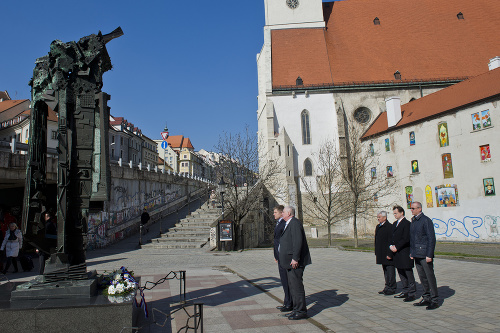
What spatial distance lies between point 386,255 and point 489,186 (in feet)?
66.9

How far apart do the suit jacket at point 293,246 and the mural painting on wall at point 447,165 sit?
23965 mm

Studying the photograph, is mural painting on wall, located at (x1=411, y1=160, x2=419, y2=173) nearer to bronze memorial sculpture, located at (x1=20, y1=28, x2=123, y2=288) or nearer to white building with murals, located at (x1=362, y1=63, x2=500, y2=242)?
white building with murals, located at (x1=362, y1=63, x2=500, y2=242)

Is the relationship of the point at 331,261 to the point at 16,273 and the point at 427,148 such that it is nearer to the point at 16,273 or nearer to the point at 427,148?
the point at 16,273

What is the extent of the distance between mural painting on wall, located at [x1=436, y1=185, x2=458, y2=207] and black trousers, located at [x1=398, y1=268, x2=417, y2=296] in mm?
21750

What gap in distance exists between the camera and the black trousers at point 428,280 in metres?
6.03

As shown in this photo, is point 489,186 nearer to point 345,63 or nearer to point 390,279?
point 390,279

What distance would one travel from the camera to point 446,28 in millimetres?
41031

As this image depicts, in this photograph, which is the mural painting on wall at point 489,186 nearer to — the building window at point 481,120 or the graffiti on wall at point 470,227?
the graffiti on wall at point 470,227

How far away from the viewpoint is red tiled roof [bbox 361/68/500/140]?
2448cm

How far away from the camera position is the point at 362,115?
3759 cm

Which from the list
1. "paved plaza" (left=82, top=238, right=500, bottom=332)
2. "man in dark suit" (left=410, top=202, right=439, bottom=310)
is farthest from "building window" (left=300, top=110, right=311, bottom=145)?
"man in dark suit" (left=410, top=202, right=439, bottom=310)

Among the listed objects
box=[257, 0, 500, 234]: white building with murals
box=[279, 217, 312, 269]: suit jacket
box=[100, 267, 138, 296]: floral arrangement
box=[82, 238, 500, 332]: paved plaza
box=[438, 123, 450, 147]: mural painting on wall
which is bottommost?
box=[82, 238, 500, 332]: paved plaza

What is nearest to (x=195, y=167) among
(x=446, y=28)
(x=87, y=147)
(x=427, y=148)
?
(x=446, y=28)

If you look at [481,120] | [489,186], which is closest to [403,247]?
[489,186]
